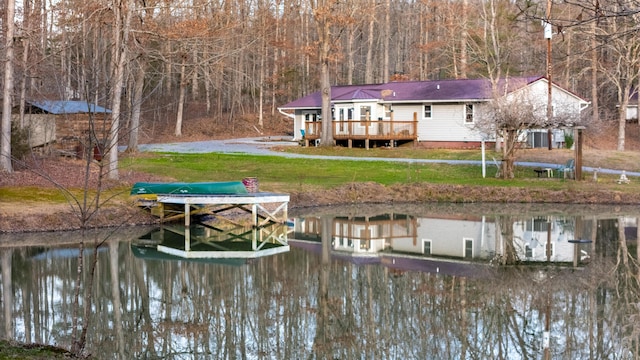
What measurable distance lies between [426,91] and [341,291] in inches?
1331

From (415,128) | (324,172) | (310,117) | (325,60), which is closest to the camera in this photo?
(324,172)

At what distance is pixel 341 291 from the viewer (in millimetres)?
16000

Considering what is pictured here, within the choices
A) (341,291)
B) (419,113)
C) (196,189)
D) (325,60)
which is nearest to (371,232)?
(196,189)

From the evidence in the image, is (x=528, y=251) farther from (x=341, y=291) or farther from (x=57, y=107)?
(x=57, y=107)

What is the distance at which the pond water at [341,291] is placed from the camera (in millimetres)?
12086

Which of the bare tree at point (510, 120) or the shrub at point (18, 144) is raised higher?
the bare tree at point (510, 120)

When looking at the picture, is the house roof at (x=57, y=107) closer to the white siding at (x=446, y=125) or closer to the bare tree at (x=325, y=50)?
the bare tree at (x=325, y=50)

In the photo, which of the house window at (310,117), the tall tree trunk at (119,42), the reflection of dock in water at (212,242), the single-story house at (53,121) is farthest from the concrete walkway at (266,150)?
the reflection of dock in water at (212,242)

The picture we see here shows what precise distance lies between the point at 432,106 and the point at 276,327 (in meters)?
35.9

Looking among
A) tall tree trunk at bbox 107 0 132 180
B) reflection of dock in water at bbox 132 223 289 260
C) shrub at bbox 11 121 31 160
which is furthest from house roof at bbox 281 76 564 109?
reflection of dock in water at bbox 132 223 289 260

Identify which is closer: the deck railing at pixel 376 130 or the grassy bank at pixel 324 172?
the grassy bank at pixel 324 172

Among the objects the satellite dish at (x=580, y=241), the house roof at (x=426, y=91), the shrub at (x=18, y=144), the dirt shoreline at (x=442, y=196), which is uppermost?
the house roof at (x=426, y=91)

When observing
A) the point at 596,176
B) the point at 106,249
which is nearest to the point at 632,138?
the point at 596,176

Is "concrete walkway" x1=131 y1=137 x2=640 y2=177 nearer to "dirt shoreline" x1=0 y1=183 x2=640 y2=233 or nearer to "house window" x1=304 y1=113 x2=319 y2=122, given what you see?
"house window" x1=304 y1=113 x2=319 y2=122
